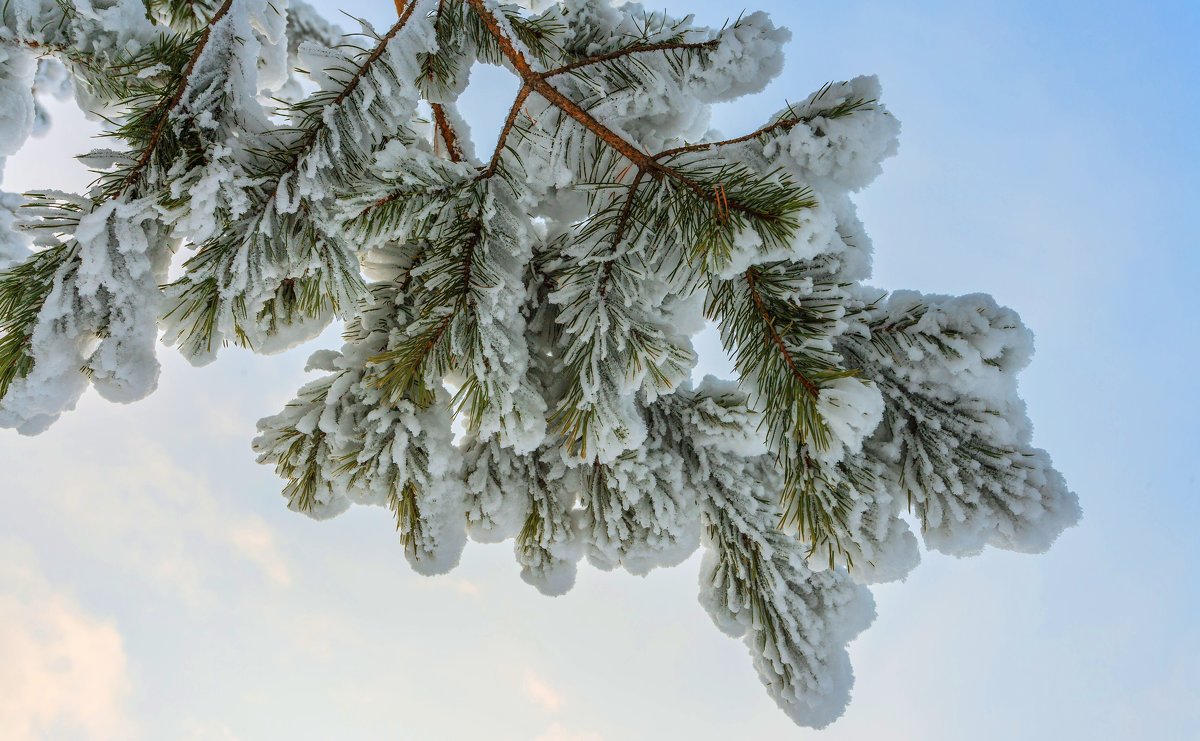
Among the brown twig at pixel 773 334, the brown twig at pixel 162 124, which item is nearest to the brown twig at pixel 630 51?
the brown twig at pixel 773 334

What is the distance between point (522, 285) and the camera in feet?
5.98

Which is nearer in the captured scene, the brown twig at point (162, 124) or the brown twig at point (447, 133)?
the brown twig at point (162, 124)

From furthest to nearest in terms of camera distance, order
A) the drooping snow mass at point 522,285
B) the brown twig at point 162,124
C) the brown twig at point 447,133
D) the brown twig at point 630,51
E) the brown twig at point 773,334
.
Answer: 1. the brown twig at point 447,133
2. the brown twig at point 630,51
3. the brown twig at point 162,124
4. the drooping snow mass at point 522,285
5. the brown twig at point 773,334

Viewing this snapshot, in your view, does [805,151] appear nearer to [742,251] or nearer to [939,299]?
[742,251]

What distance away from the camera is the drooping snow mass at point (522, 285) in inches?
65.4

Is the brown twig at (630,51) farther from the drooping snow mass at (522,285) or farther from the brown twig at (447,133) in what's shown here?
the brown twig at (447,133)

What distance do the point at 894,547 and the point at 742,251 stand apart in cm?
107

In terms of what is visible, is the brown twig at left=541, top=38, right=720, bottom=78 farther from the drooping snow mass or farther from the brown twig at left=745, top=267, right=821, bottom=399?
the brown twig at left=745, top=267, right=821, bottom=399

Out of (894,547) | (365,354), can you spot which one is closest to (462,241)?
(365,354)

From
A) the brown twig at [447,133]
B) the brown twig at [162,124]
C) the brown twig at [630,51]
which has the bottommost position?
the brown twig at [162,124]

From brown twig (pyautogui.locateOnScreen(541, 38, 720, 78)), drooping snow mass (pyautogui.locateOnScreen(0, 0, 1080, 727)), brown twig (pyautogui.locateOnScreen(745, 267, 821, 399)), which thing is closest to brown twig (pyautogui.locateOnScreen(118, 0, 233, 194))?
drooping snow mass (pyautogui.locateOnScreen(0, 0, 1080, 727))

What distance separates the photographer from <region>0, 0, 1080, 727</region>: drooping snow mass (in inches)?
65.4

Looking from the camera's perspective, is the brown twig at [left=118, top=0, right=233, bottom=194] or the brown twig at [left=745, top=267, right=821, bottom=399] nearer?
the brown twig at [left=745, top=267, right=821, bottom=399]

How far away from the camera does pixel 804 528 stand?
5.48 feet
